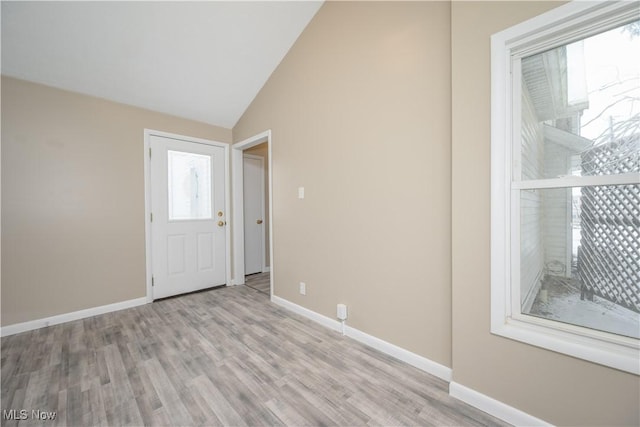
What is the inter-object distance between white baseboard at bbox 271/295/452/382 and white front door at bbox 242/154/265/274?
182 cm

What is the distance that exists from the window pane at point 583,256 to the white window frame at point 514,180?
5 cm

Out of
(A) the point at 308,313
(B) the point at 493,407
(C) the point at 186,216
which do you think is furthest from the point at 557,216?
(C) the point at 186,216

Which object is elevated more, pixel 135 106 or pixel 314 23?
pixel 314 23

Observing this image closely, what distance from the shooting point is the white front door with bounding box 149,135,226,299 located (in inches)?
123

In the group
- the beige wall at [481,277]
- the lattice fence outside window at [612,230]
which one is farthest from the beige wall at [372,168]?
the lattice fence outside window at [612,230]

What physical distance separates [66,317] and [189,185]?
187cm

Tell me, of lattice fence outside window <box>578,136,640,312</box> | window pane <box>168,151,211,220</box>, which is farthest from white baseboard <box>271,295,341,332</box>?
lattice fence outside window <box>578,136,640,312</box>

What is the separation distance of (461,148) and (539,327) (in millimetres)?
1039

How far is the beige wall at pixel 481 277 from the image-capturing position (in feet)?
3.85

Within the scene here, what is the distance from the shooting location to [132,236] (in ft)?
9.66

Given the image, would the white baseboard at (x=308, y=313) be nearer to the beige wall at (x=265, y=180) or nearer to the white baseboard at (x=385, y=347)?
the white baseboard at (x=385, y=347)

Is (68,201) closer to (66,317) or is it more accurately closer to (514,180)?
(66,317)

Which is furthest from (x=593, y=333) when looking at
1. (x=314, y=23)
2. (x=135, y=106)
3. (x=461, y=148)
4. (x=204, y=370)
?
(x=135, y=106)

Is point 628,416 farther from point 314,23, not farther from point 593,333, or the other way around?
point 314,23
